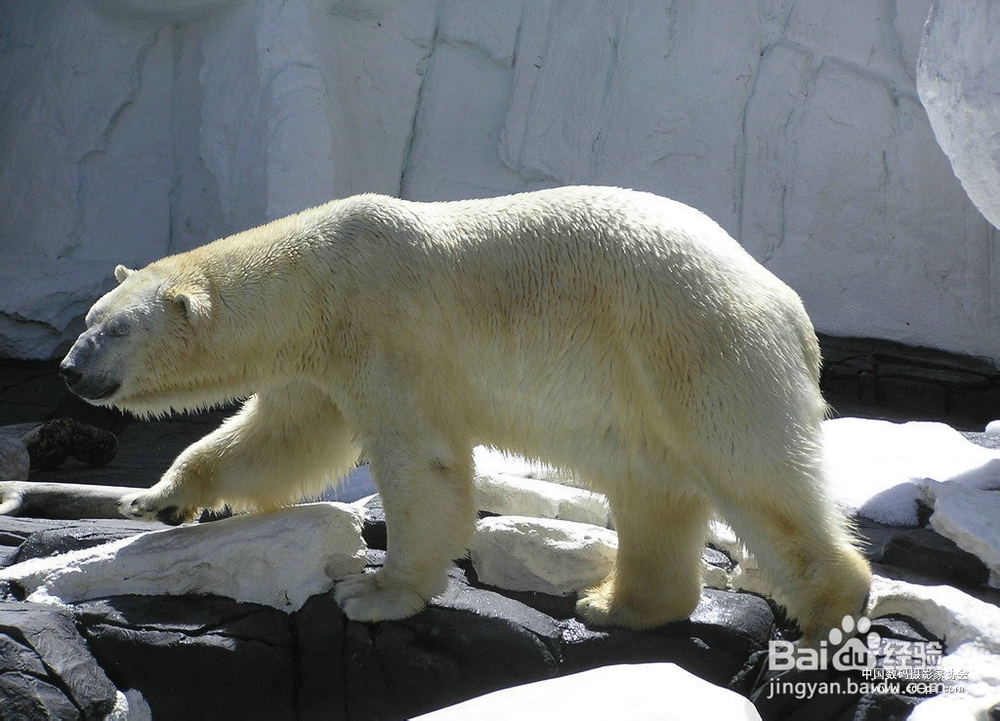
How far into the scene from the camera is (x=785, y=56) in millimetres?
8305

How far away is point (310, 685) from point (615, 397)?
1.24 metres

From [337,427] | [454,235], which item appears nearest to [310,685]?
[337,427]

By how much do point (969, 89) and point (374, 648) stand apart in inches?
140

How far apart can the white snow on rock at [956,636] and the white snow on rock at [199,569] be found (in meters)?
1.70

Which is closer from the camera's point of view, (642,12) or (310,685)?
(310,685)

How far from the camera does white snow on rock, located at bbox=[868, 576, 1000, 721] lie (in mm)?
2734

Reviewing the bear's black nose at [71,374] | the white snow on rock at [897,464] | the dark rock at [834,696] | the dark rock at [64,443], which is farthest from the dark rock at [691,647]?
the dark rock at [64,443]

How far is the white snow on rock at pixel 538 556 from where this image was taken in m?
3.41

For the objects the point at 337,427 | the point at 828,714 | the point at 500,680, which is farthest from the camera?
the point at 337,427

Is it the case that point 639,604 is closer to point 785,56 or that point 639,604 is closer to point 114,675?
point 114,675

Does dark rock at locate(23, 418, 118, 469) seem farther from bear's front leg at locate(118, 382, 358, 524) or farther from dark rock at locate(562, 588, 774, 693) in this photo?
dark rock at locate(562, 588, 774, 693)

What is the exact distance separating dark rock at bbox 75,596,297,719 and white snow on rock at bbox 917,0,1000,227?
356cm

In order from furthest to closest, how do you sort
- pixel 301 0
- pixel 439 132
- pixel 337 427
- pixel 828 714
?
pixel 439 132, pixel 301 0, pixel 337 427, pixel 828 714
